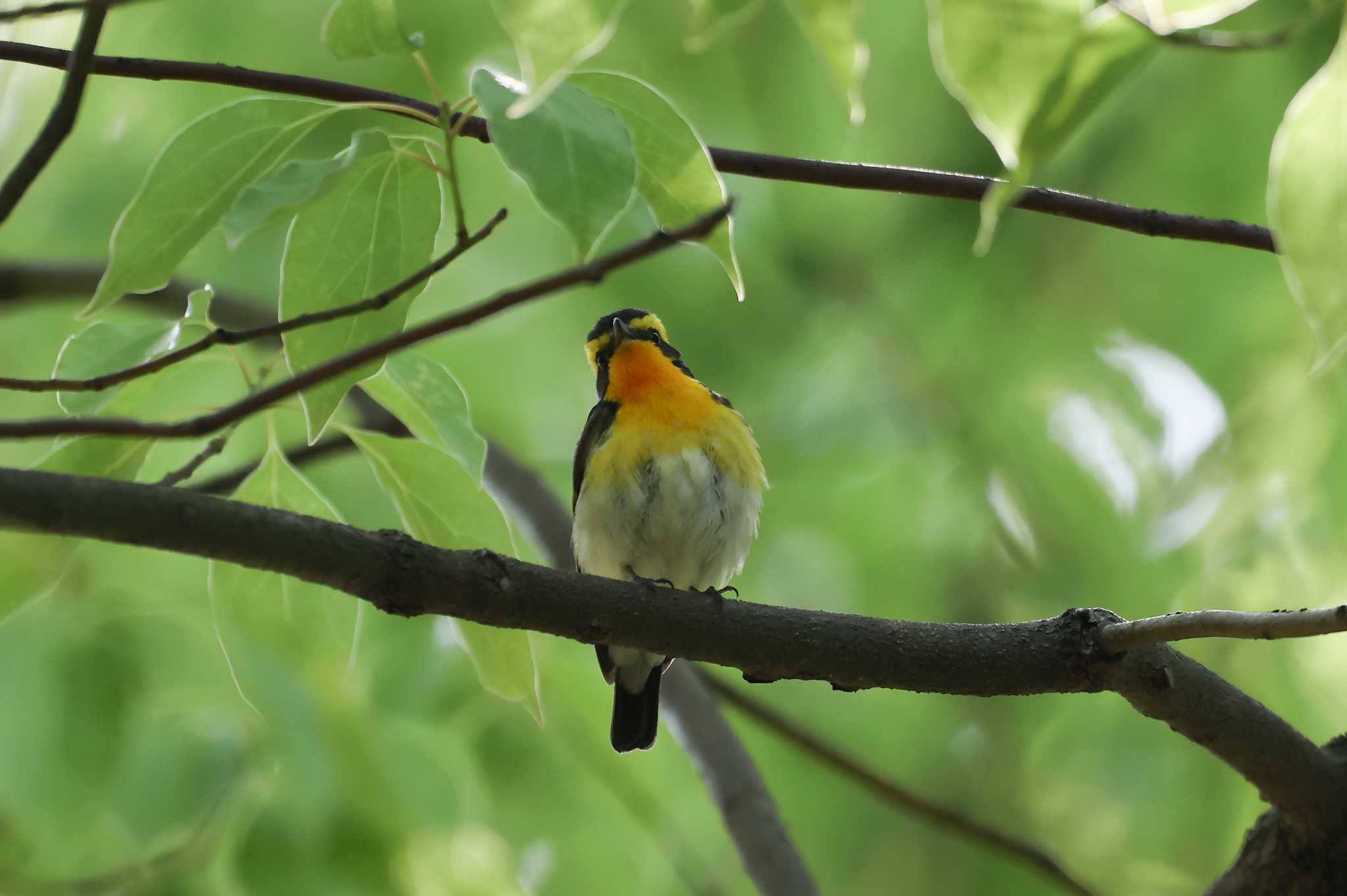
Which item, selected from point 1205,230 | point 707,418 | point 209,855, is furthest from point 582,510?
point 1205,230

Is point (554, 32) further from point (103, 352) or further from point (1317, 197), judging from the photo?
point (103, 352)

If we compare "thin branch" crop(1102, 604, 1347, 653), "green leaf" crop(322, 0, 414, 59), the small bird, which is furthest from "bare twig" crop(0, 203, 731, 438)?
the small bird

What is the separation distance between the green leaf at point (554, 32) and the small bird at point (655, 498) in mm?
3408


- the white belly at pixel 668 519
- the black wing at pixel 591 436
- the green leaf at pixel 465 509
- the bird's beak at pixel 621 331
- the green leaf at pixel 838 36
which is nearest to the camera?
the green leaf at pixel 838 36

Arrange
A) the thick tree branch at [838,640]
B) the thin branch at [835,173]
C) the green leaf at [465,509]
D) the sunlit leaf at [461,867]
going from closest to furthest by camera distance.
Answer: the thick tree branch at [838,640] < the thin branch at [835,173] < the green leaf at [465,509] < the sunlit leaf at [461,867]

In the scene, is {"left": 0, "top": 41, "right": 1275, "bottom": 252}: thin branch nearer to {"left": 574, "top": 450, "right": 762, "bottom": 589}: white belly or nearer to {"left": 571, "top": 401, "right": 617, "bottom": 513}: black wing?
{"left": 574, "top": 450, "right": 762, "bottom": 589}: white belly

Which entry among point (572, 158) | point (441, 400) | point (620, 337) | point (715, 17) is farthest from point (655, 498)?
point (715, 17)

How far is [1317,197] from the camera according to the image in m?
1.30

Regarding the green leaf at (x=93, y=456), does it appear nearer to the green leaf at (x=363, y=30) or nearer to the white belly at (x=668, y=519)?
the green leaf at (x=363, y=30)

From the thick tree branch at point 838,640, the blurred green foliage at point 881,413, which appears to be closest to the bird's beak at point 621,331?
the blurred green foliage at point 881,413

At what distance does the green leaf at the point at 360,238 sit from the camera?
1898 mm

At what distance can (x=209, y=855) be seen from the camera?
3793 millimetres

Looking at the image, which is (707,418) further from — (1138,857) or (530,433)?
(1138,857)

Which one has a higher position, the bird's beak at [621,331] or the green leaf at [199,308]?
the bird's beak at [621,331]
